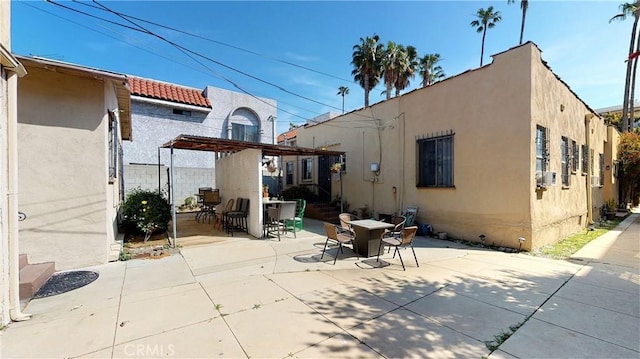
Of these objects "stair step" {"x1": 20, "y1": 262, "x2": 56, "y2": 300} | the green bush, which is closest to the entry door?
the green bush

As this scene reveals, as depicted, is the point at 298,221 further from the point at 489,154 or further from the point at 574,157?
the point at 574,157

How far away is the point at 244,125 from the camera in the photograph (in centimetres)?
1647

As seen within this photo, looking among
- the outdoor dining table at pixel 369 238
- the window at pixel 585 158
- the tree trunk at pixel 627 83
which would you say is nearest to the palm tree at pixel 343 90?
the tree trunk at pixel 627 83

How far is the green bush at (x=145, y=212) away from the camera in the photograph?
727 cm

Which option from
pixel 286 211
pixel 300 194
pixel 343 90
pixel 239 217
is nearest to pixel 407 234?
pixel 286 211

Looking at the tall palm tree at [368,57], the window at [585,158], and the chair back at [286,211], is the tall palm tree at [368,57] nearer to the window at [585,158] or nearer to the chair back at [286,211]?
the window at [585,158]

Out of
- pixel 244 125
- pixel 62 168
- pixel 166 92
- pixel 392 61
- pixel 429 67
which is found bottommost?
pixel 62 168

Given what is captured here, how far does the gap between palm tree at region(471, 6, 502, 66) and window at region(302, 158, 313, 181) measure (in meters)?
22.8

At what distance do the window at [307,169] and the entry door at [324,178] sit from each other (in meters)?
0.79

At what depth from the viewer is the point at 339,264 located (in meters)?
5.59

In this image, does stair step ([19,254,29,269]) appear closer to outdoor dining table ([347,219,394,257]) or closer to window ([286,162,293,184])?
outdoor dining table ([347,219,394,257])

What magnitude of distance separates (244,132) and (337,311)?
14589 mm

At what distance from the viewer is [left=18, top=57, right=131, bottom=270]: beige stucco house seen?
476cm

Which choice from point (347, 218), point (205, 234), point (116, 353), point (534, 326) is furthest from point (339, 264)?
point (205, 234)
